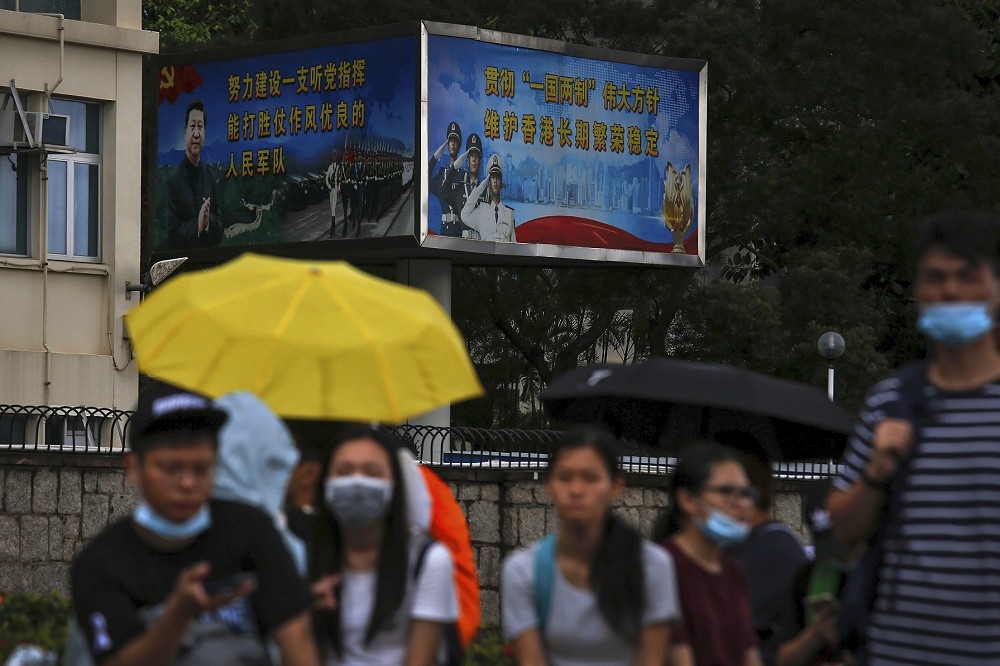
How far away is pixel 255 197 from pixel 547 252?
4.65m

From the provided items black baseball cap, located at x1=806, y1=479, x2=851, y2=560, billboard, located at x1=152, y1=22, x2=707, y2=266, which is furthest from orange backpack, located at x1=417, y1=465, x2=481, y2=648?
billboard, located at x1=152, y1=22, x2=707, y2=266

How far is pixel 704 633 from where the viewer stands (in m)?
6.04

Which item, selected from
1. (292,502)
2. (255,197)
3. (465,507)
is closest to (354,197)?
(255,197)

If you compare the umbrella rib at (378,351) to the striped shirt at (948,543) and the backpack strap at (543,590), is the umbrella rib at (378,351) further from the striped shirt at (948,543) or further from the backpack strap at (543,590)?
the striped shirt at (948,543)

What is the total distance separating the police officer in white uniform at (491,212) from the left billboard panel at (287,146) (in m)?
1.08

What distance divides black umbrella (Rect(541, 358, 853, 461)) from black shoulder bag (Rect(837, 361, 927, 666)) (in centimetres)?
234

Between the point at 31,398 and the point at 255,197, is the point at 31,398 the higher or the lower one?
the lower one

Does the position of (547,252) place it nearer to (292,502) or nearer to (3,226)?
(3,226)

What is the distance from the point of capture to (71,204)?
27.2 metres

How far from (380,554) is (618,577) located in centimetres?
67

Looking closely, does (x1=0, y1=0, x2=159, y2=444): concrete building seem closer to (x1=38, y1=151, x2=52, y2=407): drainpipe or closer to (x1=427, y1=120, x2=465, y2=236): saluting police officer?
(x1=38, y1=151, x2=52, y2=407): drainpipe

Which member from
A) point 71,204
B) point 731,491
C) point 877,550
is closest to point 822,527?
point 731,491

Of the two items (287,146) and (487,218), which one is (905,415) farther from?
(287,146)

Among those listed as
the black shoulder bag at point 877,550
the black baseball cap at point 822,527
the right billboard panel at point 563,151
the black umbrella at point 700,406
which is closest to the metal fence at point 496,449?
the right billboard panel at point 563,151
